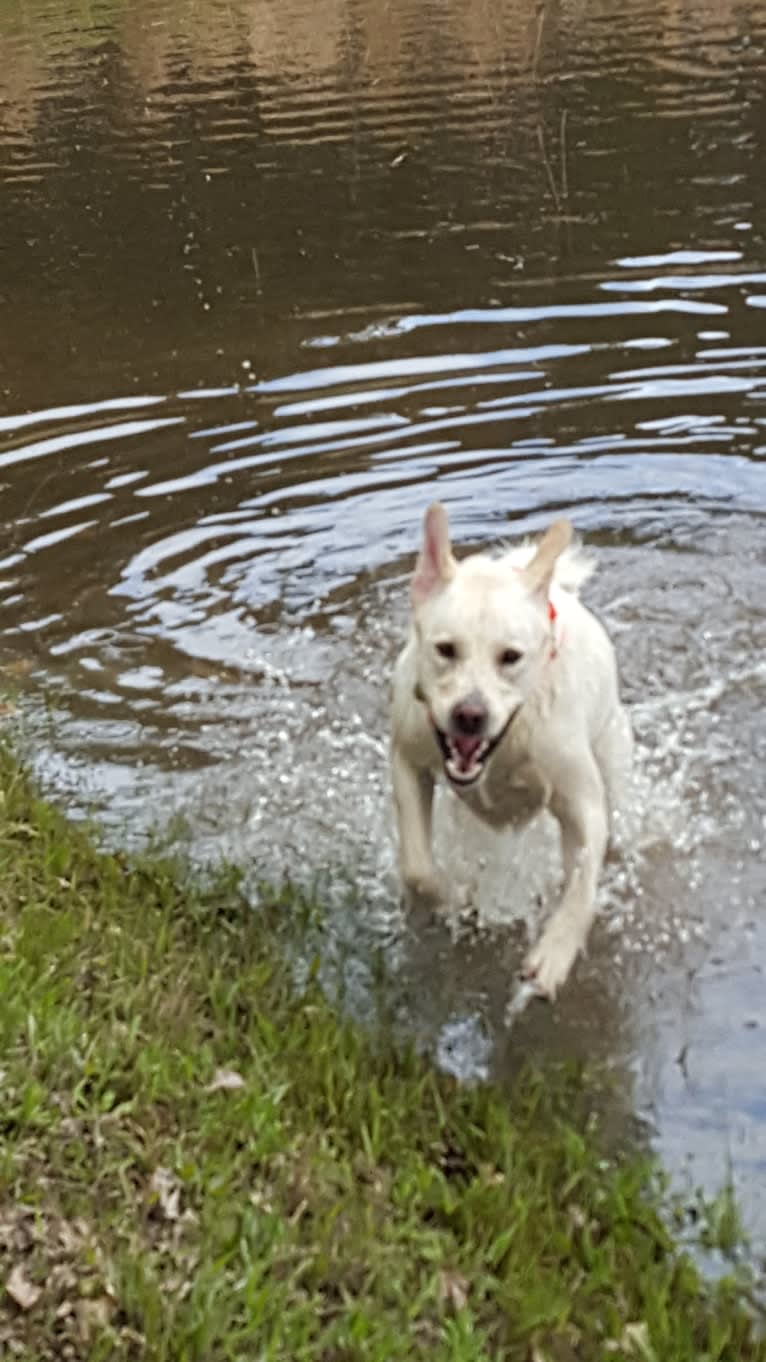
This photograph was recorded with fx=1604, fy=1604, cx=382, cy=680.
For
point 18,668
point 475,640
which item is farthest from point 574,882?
point 18,668

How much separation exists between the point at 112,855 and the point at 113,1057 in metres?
1.68

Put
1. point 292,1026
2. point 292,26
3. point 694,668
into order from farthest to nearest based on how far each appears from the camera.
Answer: point 292,26
point 694,668
point 292,1026

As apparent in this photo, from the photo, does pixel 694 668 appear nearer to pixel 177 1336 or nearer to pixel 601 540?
pixel 601 540

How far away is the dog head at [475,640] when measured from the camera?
178 inches

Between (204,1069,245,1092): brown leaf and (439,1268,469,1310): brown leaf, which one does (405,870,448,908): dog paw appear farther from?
(439,1268,469,1310): brown leaf

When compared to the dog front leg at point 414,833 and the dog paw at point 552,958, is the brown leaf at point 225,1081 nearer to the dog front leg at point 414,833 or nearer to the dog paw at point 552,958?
the dog paw at point 552,958

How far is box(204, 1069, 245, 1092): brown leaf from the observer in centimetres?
423

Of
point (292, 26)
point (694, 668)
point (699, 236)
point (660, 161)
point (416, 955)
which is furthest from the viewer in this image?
point (292, 26)

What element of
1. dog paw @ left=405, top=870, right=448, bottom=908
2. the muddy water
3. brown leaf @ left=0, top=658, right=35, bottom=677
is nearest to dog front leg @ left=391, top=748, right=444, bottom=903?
dog paw @ left=405, top=870, right=448, bottom=908

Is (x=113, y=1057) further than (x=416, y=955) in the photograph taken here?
No

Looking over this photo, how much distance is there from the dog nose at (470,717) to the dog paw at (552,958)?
681 millimetres

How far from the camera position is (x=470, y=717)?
4.48m

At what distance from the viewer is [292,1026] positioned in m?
4.73

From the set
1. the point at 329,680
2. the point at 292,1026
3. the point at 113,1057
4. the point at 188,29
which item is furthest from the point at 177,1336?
the point at 188,29
